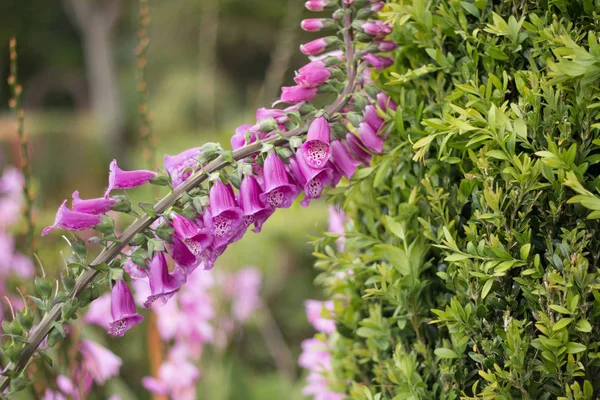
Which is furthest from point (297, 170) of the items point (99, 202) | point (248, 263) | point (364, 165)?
point (248, 263)

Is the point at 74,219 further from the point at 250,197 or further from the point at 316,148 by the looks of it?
the point at 316,148

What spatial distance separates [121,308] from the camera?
0.85 metres

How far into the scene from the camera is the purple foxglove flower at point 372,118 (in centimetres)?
95

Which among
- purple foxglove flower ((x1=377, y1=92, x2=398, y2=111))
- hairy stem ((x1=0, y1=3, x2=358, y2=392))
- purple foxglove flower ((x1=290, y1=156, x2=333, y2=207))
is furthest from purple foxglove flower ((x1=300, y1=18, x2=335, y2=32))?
purple foxglove flower ((x1=290, y1=156, x2=333, y2=207))

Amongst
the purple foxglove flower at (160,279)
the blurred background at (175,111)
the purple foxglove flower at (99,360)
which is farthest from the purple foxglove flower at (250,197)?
the purple foxglove flower at (99,360)

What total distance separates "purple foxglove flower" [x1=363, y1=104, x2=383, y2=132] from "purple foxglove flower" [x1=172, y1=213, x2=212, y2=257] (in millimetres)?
314

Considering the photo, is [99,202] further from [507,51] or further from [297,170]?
[507,51]

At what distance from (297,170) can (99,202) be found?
0.29 m

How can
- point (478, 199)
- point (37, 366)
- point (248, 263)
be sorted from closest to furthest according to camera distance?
point (478, 199) < point (37, 366) < point (248, 263)

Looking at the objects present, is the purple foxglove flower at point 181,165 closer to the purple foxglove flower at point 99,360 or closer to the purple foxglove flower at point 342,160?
the purple foxglove flower at point 342,160

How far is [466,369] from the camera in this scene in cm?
85

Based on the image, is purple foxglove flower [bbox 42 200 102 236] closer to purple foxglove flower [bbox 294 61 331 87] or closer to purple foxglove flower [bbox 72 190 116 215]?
purple foxglove flower [bbox 72 190 116 215]

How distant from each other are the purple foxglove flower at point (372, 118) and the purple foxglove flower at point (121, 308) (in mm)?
452

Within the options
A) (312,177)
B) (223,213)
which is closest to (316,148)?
(312,177)
